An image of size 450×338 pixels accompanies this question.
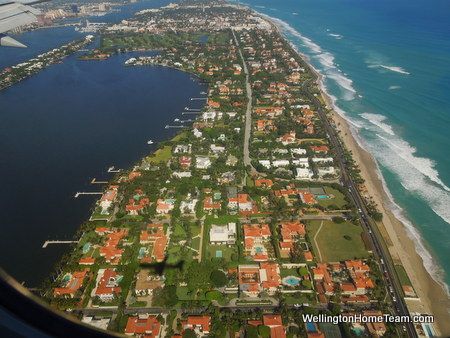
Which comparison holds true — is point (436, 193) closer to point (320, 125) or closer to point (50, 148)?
point (320, 125)

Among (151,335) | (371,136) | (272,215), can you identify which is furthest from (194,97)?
(151,335)

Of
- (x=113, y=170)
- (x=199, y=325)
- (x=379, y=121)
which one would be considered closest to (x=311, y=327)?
(x=199, y=325)

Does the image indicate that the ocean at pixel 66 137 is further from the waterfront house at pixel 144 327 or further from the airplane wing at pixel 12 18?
the airplane wing at pixel 12 18

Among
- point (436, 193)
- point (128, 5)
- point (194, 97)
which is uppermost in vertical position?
point (436, 193)

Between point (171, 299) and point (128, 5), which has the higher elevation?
point (171, 299)

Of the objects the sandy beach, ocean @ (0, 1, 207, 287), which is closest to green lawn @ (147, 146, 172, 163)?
ocean @ (0, 1, 207, 287)

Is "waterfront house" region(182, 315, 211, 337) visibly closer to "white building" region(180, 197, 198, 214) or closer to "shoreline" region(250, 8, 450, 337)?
"white building" region(180, 197, 198, 214)
